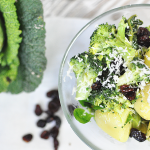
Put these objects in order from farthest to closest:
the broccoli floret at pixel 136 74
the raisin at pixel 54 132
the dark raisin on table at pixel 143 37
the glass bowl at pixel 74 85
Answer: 1. the raisin at pixel 54 132
2. the glass bowl at pixel 74 85
3. the dark raisin on table at pixel 143 37
4. the broccoli floret at pixel 136 74

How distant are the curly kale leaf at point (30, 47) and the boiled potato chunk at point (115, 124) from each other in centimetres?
63

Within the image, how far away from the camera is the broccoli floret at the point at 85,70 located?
3.69 feet

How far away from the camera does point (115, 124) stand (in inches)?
44.8

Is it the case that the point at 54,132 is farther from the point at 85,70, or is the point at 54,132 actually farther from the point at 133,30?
the point at 133,30

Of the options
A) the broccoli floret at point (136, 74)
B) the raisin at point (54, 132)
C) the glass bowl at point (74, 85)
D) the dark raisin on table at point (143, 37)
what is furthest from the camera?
the raisin at point (54, 132)

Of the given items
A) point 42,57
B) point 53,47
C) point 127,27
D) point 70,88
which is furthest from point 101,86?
point 53,47

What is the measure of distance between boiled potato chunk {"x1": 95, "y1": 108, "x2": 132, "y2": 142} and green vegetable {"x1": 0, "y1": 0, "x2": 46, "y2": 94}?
2.11ft

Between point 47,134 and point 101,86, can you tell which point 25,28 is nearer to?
point 101,86

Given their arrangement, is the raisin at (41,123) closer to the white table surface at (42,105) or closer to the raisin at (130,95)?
the white table surface at (42,105)

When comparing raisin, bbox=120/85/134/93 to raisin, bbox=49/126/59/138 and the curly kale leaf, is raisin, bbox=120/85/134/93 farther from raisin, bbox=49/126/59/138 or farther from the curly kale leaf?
raisin, bbox=49/126/59/138

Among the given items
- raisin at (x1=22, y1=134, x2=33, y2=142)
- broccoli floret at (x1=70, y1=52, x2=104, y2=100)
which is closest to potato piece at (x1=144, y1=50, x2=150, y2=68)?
broccoli floret at (x1=70, y1=52, x2=104, y2=100)

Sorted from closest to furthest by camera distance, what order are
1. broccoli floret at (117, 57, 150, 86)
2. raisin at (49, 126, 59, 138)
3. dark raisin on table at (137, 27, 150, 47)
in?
1. broccoli floret at (117, 57, 150, 86)
2. dark raisin on table at (137, 27, 150, 47)
3. raisin at (49, 126, 59, 138)

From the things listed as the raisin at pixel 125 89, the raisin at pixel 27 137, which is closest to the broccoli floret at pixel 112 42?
the raisin at pixel 125 89

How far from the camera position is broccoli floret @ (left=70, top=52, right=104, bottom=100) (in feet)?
3.69
